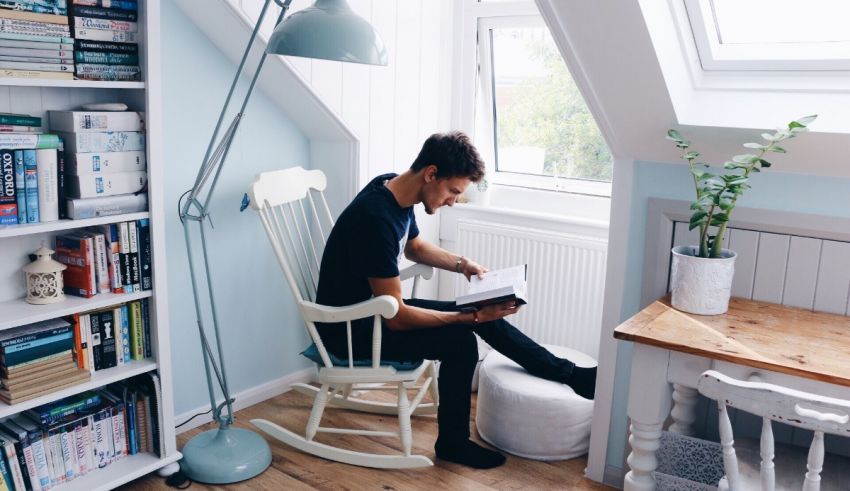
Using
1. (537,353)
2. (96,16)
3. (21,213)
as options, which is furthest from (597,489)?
(96,16)

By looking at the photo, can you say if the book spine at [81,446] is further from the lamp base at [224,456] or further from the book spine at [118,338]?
the lamp base at [224,456]

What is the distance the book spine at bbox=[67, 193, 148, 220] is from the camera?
7.25ft

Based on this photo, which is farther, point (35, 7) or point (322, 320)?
point (322, 320)

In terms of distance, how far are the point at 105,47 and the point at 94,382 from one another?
3.27 ft

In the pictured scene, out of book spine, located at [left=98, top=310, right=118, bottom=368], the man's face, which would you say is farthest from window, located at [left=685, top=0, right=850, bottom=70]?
book spine, located at [left=98, top=310, right=118, bottom=368]

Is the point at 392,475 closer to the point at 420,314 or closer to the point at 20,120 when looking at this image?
the point at 420,314

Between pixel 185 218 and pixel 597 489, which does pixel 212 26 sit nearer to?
pixel 185 218

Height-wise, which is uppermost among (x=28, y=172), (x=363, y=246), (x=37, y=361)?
(x=28, y=172)

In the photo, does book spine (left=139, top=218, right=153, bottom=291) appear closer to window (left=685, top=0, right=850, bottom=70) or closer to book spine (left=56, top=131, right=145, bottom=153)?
book spine (left=56, top=131, right=145, bottom=153)

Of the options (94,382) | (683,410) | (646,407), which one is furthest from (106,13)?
(683,410)

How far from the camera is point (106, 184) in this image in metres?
2.27

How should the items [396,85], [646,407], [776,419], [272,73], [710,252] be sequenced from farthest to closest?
[396,85] → [272,73] → [710,252] → [646,407] → [776,419]

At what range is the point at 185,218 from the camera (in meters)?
2.54

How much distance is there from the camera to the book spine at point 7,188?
2.07 meters
